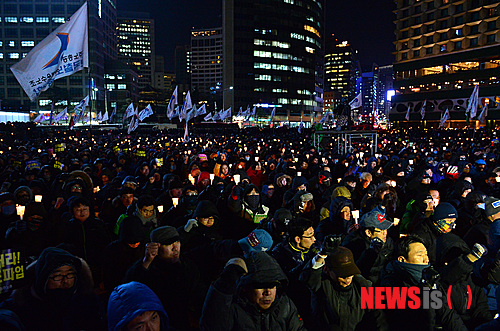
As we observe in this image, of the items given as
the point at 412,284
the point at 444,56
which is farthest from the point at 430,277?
the point at 444,56

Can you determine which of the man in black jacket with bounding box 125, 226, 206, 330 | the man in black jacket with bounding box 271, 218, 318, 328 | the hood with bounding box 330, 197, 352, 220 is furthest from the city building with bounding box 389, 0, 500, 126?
the man in black jacket with bounding box 125, 226, 206, 330

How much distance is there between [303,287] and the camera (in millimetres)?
3598

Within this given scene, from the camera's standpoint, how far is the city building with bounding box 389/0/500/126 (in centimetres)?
6394

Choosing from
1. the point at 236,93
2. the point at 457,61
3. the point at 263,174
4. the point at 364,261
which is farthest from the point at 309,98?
the point at 364,261

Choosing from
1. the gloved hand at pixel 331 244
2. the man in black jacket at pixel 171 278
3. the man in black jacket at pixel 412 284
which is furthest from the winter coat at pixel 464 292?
the man in black jacket at pixel 171 278

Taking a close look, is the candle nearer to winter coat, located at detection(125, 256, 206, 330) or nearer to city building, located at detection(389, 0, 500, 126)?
winter coat, located at detection(125, 256, 206, 330)

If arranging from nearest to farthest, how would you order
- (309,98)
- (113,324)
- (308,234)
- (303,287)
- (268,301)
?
1. (113,324)
2. (268,301)
3. (303,287)
4. (308,234)
5. (309,98)

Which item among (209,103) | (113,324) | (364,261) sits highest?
(209,103)

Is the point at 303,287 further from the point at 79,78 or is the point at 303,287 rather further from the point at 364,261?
the point at 79,78

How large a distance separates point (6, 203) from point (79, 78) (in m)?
113

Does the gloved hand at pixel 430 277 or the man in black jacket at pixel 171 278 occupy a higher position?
the gloved hand at pixel 430 277

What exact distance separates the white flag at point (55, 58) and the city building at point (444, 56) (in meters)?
62.7

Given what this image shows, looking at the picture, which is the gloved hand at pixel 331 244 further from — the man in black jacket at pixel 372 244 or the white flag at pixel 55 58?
the white flag at pixel 55 58

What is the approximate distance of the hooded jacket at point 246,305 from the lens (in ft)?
8.87
